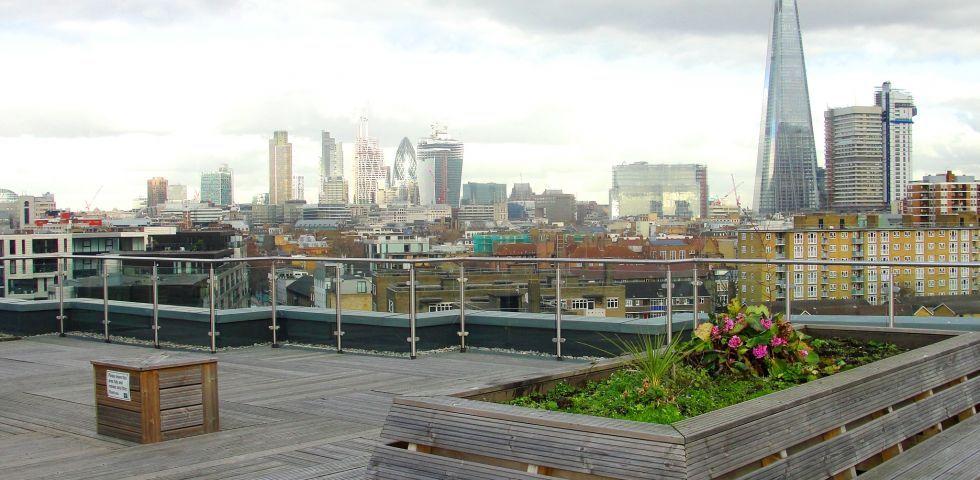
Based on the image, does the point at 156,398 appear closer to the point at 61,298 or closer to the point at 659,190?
the point at 61,298

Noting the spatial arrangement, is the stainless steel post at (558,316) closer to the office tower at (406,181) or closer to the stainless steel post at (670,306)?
the stainless steel post at (670,306)

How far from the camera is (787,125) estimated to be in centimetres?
17150

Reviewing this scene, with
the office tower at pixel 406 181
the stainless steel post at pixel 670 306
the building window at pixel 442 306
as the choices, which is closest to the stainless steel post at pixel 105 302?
the building window at pixel 442 306

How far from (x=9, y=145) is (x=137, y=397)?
81.4 meters

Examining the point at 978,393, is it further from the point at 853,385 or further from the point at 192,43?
the point at 192,43

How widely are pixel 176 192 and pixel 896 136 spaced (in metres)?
127

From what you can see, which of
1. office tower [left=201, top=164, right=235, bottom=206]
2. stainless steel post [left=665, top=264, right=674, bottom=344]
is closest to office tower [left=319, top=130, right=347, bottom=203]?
office tower [left=201, top=164, right=235, bottom=206]

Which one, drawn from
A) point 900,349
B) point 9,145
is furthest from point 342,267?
point 9,145

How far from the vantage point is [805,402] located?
4.04 m

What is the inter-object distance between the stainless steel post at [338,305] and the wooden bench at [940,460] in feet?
21.8

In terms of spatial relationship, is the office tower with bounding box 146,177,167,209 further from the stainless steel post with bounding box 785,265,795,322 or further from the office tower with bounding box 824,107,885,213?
the stainless steel post with bounding box 785,265,795,322

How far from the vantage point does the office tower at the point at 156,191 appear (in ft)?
411

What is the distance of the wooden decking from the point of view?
5141 millimetres

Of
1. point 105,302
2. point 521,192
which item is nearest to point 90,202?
point 521,192
